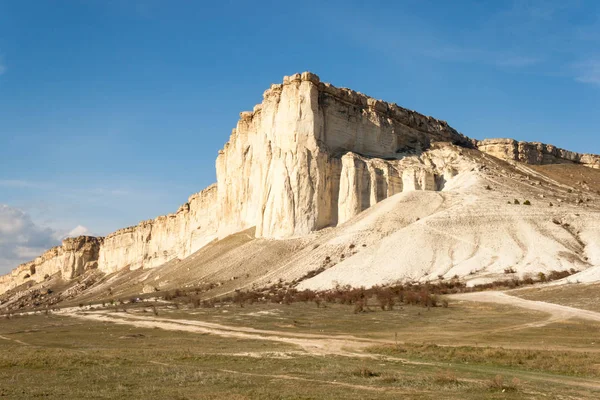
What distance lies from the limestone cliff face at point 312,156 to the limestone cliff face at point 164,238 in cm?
1615

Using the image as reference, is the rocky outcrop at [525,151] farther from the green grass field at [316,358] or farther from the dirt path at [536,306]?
the green grass field at [316,358]

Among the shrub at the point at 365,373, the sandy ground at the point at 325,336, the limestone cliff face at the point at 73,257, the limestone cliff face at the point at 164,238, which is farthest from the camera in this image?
the limestone cliff face at the point at 73,257

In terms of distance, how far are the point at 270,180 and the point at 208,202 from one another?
31541 mm

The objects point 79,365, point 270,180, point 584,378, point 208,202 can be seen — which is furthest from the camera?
point 208,202

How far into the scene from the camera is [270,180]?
69.9m

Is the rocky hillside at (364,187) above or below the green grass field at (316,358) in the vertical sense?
above

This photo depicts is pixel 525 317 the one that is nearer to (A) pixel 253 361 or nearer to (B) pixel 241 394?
(A) pixel 253 361

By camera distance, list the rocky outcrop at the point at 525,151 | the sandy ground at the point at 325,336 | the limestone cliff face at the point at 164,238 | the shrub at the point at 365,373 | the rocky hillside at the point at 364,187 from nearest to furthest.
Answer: the shrub at the point at 365,373
the sandy ground at the point at 325,336
the rocky hillside at the point at 364,187
the limestone cliff face at the point at 164,238
the rocky outcrop at the point at 525,151

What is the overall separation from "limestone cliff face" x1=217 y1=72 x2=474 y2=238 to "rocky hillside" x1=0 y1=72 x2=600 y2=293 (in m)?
0.12

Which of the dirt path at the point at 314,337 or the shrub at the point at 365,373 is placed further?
the dirt path at the point at 314,337

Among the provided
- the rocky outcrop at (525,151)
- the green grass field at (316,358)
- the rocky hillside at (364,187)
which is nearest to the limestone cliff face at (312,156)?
the rocky hillside at (364,187)

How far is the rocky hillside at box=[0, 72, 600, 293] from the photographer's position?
5128 centimetres

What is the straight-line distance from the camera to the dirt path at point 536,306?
29795mm

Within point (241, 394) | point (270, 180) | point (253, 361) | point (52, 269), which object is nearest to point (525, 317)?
point (253, 361)
